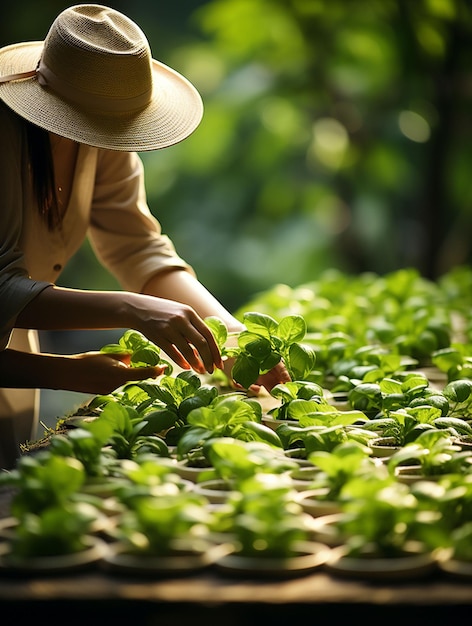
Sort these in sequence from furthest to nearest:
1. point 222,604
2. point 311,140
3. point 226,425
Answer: point 311,140 < point 226,425 < point 222,604

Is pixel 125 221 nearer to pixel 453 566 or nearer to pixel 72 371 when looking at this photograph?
pixel 72 371

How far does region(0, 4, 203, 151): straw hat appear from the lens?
135 cm

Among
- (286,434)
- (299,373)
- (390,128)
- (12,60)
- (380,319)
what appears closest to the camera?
(286,434)

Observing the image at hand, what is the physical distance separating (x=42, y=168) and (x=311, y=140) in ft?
12.6

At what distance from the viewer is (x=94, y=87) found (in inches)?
53.9

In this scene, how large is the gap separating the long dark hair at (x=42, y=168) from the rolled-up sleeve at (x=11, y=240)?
0.02 metres

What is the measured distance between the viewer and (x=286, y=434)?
43.7 inches

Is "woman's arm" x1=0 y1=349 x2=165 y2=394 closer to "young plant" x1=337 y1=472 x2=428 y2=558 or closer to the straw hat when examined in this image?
the straw hat

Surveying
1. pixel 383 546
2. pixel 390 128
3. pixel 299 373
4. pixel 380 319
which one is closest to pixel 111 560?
pixel 383 546

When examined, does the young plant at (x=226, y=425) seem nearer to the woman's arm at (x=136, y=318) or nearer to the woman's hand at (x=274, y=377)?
the woman's arm at (x=136, y=318)

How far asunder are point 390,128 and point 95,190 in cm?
321

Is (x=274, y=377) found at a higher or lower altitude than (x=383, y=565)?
lower

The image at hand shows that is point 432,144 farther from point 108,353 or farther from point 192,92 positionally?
point 108,353

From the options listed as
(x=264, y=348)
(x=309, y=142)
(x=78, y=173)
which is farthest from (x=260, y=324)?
(x=309, y=142)
